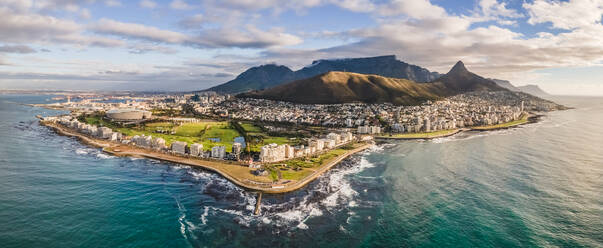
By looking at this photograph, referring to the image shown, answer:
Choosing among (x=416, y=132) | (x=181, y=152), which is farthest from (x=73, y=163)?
(x=416, y=132)

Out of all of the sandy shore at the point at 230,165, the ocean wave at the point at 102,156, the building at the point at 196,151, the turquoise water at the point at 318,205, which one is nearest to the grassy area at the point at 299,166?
the sandy shore at the point at 230,165

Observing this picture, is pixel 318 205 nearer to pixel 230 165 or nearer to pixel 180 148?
pixel 230 165

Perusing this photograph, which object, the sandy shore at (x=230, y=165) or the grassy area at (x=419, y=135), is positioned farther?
the grassy area at (x=419, y=135)

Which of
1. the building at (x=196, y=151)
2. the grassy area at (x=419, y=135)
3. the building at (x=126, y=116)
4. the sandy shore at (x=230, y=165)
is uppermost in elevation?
the building at (x=126, y=116)

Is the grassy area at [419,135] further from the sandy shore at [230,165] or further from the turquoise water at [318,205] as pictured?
the turquoise water at [318,205]

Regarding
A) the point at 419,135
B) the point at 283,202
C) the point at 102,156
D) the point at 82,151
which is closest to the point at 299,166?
the point at 283,202

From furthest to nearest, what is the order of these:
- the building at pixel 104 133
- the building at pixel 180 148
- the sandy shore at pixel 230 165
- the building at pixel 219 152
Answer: the building at pixel 104 133
the building at pixel 180 148
the building at pixel 219 152
the sandy shore at pixel 230 165

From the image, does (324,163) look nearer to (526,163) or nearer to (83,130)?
(526,163)
